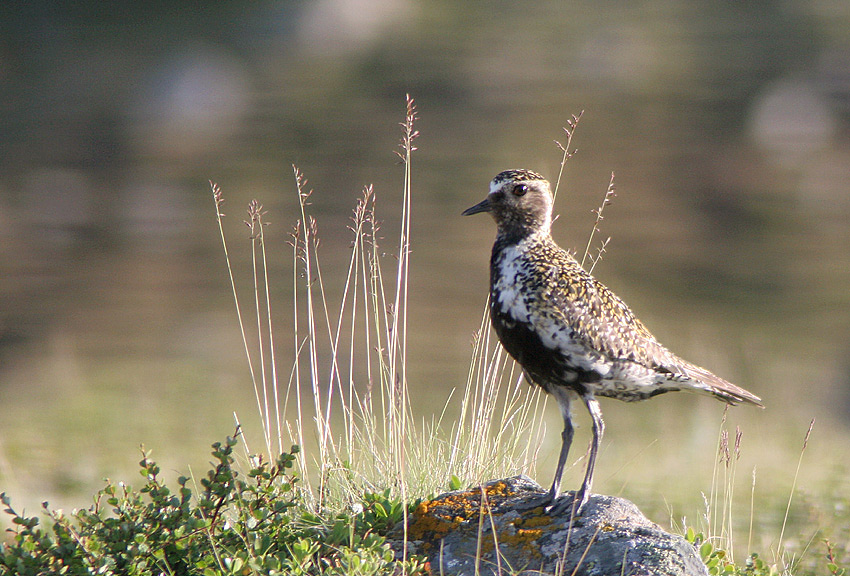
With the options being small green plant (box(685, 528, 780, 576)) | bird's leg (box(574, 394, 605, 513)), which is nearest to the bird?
bird's leg (box(574, 394, 605, 513))

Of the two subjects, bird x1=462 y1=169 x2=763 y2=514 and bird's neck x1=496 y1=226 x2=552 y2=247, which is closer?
bird x1=462 y1=169 x2=763 y2=514

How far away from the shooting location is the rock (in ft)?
9.52

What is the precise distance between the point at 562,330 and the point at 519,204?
22.5 inches

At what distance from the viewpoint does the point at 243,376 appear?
915 cm

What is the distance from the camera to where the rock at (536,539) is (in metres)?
2.90

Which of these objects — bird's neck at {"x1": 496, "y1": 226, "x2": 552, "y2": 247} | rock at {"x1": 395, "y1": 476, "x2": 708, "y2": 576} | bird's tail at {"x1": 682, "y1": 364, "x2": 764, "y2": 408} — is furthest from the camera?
bird's neck at {"x1": 496, "y1": 226, "x2": 552, "y2": 247}

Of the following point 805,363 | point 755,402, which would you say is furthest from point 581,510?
point 805,363

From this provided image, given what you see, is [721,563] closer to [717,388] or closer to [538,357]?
[717,388]

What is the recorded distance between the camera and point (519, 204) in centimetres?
347

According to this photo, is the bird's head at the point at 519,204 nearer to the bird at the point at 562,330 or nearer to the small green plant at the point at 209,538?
the bird at the point at 562,330

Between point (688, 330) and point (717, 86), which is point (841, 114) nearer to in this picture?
point (717, 86)

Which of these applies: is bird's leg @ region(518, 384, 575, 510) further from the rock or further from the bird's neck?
the bird's neck

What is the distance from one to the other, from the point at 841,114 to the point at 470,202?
6198 millimetres

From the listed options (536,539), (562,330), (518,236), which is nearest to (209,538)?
(536,539)
